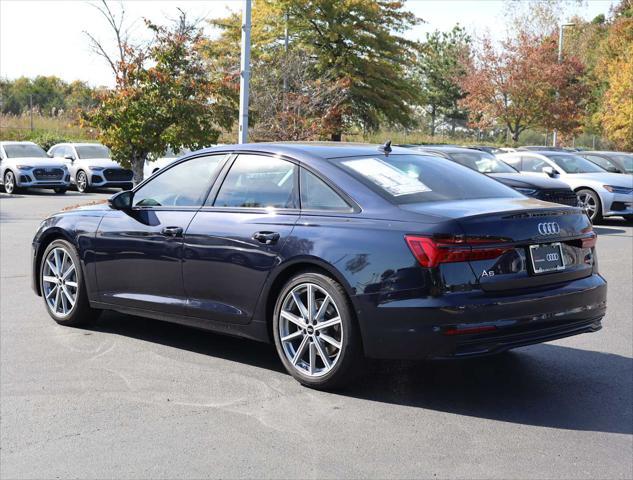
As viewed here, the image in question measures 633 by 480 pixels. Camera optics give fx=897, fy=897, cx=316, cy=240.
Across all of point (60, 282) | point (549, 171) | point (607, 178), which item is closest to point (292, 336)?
point (60, 282)

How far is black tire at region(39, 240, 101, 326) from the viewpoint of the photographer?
24.1ft

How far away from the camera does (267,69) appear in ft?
101

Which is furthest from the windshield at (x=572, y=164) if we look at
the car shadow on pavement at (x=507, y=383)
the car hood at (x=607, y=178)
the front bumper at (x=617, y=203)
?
the car shadow on pavement at (x=507, y=383)

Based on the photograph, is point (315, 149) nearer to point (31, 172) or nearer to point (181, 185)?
point (181, 185)

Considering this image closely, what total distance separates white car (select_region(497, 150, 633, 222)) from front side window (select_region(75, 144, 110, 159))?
1470 centimetres

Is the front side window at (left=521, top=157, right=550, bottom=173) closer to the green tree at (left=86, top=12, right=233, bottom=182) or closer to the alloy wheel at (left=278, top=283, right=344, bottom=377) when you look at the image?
the green tree at (left=86, top=12, right=233, bottom=182)

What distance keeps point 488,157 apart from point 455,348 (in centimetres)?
1179

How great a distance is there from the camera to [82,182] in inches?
1113

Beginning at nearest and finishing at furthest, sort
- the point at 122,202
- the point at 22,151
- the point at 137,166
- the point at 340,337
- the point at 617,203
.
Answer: the point at 340,337 → the point at 122,202 → the point at 617,203 → the point at 137,166 → the point at 22,151

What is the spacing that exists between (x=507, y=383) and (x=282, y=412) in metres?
1.60

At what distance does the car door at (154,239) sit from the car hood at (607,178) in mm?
13353

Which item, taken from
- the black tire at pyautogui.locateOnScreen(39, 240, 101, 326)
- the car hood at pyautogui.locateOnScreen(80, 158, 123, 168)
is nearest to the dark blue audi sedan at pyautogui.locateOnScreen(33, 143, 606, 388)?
the black tire at pyautogui.locateOnScreen(39, 240, 101, 326)

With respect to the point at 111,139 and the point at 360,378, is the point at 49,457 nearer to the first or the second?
the point at 360,378

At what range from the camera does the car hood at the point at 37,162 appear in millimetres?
27109
